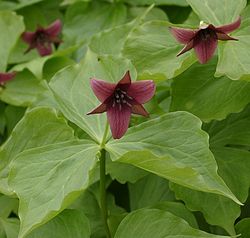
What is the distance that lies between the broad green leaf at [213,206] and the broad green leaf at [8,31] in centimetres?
77

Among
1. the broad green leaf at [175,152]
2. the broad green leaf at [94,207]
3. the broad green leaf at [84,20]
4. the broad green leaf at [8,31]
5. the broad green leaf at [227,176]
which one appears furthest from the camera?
the broad green leaf at [84,20]

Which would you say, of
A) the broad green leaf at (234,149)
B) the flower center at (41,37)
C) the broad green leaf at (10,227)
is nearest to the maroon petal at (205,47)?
the broad green leaf at (234,149)

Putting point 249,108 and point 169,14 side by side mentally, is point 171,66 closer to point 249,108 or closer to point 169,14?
point 249,108

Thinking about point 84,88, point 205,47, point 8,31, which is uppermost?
point 205,47

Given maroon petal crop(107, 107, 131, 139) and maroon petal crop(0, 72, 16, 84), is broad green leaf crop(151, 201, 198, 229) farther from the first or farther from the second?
maroon petal crop(0, 72, 16, 84)

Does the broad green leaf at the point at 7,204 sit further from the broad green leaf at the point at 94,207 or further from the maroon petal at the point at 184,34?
the maroon petal at the point at 184,34

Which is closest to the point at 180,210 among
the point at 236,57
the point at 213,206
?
the point at 213,206

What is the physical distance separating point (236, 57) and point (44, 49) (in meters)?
0.79

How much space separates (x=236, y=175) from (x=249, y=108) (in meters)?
0.17

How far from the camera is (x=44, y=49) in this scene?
5.65 ft

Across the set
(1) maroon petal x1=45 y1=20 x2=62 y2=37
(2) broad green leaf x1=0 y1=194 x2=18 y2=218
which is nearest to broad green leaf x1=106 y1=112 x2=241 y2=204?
(2) broad green leaf x1=0 y1=194 x2=18 y2=218

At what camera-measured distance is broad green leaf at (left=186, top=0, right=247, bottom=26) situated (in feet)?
3.65

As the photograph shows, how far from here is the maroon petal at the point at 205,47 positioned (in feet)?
3.25

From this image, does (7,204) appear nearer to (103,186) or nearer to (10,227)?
(10,227)
